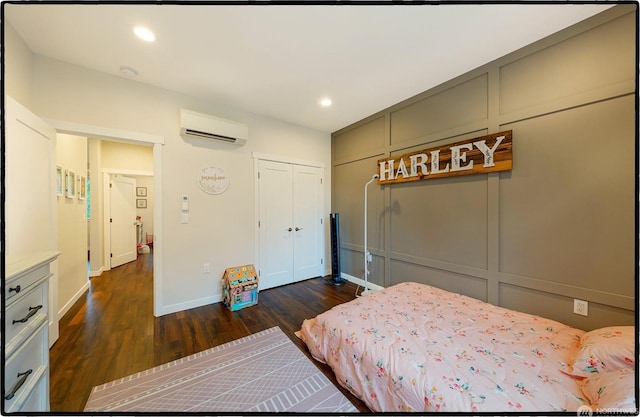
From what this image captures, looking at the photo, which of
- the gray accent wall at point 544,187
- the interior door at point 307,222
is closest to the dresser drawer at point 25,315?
the interior door at point 307,222

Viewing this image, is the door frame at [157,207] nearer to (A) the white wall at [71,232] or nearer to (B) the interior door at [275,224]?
(A) the white wall at [71,232]

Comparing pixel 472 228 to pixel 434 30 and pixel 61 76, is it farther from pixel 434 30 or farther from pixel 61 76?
pixel 61 76

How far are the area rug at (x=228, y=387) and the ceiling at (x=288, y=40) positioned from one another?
7.90ft

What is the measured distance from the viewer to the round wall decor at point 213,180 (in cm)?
275

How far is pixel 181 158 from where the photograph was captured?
2615 mm

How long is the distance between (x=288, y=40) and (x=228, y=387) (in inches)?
104

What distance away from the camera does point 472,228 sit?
2.26 meters

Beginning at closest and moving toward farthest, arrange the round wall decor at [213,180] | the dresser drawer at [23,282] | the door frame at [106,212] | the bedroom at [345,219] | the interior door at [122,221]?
the dresser drawer at [23,282] → the bedroom at [345,219] → the round wall decor at [213,180] → the door frame at [106,212] → the interior door at [122,221]

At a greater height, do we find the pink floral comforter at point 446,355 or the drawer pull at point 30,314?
the drawer pull at point 30,314

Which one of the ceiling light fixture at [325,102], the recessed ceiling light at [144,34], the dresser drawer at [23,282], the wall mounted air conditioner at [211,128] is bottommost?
the dresser drawer at [23,282]

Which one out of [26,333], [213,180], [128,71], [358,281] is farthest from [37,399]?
[358,281]

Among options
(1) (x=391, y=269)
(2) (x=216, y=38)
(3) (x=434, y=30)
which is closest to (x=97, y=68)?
(2) (x=216, y=38)

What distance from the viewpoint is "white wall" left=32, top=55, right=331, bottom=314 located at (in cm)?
208

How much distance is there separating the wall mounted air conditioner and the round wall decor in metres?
0.40
